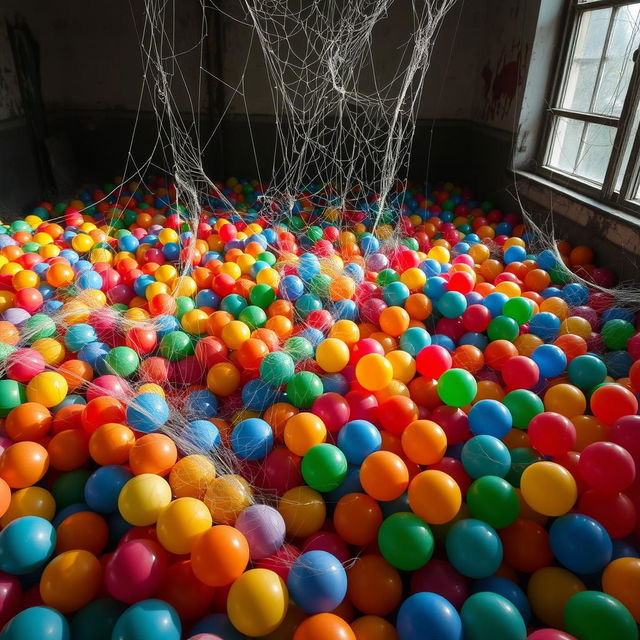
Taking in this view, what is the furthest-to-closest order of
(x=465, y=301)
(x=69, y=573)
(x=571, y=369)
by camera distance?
(x=465, y=301) → (x=571, y=369) → (x=69, y=573)

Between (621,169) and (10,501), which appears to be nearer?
(10,501)

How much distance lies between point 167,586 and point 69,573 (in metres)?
0.23

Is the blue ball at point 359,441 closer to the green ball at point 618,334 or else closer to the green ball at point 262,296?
the green ball at point 262,296

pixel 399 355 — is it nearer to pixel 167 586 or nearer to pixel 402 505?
pixel 402 505

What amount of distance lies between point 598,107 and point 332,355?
2.47 m

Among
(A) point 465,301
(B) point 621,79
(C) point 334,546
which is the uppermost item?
(B) point 621,79

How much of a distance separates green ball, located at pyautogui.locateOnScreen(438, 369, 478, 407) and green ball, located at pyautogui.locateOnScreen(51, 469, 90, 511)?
1231mm

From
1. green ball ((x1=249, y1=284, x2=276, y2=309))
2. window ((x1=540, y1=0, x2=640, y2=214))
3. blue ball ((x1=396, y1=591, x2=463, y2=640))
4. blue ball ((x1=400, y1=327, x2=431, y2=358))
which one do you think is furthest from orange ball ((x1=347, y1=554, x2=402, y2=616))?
window ((x1=540, y1=0, x2=640, y2=214))

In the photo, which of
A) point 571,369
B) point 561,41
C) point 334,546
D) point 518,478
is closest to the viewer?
point 334,546

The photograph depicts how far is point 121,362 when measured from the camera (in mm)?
1929

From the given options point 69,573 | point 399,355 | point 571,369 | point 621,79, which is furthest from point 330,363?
point 621,79

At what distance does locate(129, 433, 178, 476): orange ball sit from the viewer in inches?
56.0

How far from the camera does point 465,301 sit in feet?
7.41

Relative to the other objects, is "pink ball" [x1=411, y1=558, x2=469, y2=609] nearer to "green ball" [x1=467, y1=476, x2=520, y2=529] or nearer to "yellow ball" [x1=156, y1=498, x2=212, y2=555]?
"green ball" [x1=467, y1=476, x2=520, y2=529]
